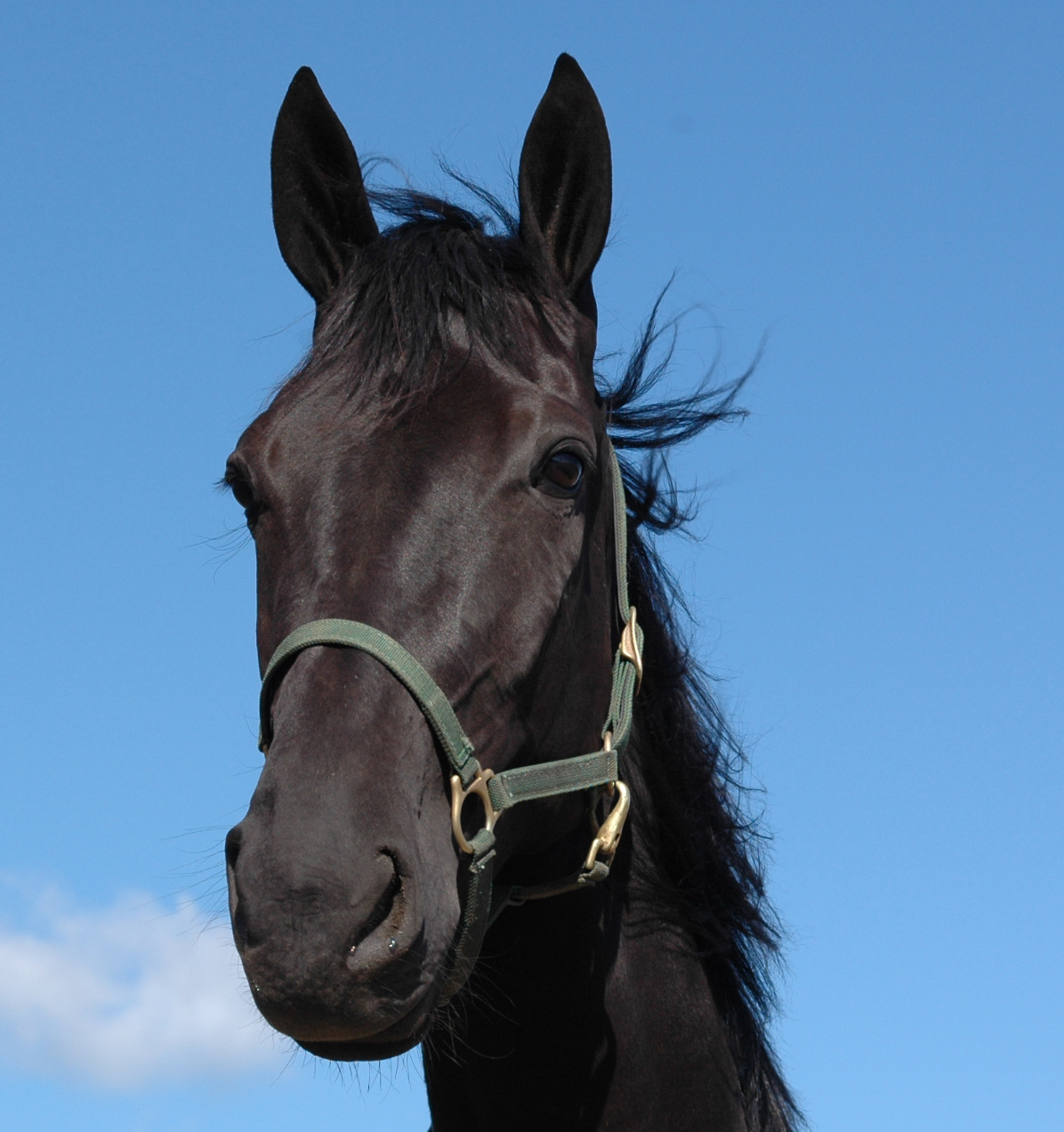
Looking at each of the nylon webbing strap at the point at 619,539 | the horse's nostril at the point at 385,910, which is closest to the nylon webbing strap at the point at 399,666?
the horse's nostril at the point at 385,910

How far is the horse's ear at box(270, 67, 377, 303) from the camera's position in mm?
4586

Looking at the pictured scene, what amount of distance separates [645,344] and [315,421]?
6.22 feet

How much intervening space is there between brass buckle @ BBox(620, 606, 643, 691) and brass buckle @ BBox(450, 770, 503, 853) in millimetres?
869

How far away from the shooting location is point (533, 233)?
4371 millimetres

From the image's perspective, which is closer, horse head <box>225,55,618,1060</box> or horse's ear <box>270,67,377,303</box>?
horse head <box>225,55,618,1060</box>

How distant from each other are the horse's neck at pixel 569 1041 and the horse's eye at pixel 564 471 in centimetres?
117

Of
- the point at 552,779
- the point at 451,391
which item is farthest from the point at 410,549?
the point at 552,779

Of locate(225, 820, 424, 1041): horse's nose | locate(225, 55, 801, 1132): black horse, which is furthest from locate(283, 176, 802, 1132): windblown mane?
locate(225, 820, 424, 1041): horse's nose

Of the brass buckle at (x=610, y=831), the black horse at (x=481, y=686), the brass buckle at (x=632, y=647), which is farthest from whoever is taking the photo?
the brass buckle at (x=632, y=647)

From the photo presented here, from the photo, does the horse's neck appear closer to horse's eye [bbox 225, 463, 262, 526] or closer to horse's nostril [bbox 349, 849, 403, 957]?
horse's nostril [bbox 349, 849, 403, 957]

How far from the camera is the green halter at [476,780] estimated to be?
3178 mm

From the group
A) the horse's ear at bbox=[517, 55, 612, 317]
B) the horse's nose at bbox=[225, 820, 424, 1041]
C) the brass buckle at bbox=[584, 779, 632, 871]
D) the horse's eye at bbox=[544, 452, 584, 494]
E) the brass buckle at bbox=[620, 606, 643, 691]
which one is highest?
the horse's ear at bbox=[517, 55, 612, 317]

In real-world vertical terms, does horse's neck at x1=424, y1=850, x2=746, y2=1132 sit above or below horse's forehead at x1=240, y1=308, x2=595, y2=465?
below

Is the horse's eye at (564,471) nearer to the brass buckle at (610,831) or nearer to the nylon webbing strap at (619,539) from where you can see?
the nylon webbing strap at (619,539)
